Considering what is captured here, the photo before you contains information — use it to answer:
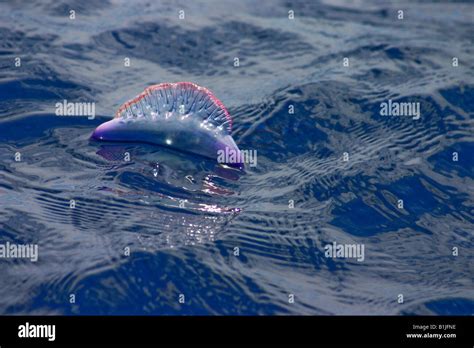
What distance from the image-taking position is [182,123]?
7141 millimetres

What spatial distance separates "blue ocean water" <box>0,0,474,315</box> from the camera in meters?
5.56

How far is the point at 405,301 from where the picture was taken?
18.1 ft

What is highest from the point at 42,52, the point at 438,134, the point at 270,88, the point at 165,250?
the point at 42,52

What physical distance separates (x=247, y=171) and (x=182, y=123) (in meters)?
0.77

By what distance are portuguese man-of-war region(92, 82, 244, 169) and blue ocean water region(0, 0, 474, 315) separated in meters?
0.13

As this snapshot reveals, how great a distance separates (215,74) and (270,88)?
83 centimetres
